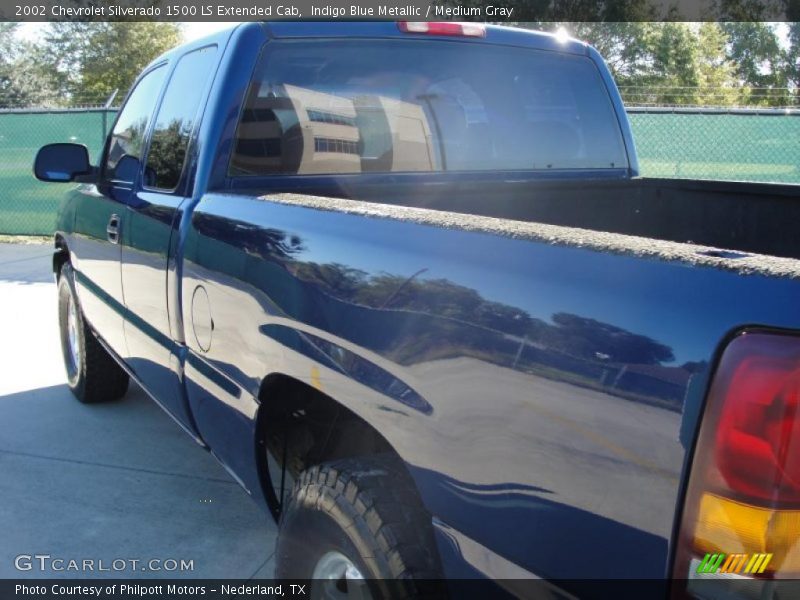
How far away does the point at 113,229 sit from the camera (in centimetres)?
377

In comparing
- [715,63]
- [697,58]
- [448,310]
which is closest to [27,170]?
[448,310]

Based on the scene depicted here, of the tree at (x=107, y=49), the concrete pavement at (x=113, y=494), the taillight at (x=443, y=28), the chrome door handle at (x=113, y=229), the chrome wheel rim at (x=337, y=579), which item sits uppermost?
the tree at (x=107, y=49)

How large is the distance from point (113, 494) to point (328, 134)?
1.98 m

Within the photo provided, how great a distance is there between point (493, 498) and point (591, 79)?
9.00 feet

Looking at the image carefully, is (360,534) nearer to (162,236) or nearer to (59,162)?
(162,236)

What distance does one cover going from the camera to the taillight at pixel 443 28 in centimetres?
331

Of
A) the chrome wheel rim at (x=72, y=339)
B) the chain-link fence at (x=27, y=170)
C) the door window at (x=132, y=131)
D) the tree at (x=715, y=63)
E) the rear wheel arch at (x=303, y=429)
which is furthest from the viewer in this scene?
the tree at (x=715, y=63)

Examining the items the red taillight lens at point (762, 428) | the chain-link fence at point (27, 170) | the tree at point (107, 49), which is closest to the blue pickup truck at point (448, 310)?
the red taillight lens at point (762, 428)

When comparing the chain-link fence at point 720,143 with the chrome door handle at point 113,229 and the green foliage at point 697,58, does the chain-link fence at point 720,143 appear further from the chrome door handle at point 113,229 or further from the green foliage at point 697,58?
the green foliage at point 697,58

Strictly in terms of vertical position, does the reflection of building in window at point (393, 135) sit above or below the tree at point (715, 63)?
below

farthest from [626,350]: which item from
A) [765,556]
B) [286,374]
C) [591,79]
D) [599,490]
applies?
[591,79]

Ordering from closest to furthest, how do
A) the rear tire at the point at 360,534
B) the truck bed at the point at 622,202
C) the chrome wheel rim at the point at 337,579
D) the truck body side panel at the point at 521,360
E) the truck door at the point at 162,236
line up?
the truck body side panel at the point at 521,360
the rear tire at the point at 360,534
the chrome wheel rim at the point at 337,579
the truck bed at the point at 622,202
the truck door at the point at 162,236

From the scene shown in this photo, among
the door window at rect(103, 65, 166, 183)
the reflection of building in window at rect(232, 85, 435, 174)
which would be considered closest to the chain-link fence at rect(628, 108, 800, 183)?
the door window at rect(103, 65, 166, 183)

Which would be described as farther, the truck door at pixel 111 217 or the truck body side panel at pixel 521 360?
the truck door at pixel 111 217
